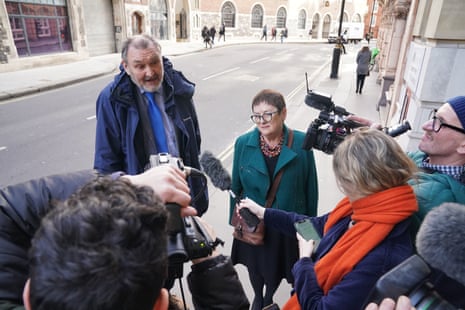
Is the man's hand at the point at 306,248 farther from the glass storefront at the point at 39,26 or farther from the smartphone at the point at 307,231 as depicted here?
the glass storefront at the point at 39,26

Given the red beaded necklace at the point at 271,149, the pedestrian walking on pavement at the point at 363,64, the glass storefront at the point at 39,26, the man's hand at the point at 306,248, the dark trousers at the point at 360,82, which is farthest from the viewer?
the glass storefront at the point at 39,26

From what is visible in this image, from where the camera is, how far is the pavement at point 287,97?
3973 mm

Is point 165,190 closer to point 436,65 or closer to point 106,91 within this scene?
point 106,91

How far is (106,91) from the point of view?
7.93ft

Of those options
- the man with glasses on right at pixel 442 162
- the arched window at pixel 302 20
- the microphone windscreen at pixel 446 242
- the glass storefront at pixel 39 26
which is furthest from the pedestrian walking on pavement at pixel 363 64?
the arched window at pixel 302 20

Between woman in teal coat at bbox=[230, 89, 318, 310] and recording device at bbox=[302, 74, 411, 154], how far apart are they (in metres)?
0.23

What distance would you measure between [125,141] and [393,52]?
977 cm

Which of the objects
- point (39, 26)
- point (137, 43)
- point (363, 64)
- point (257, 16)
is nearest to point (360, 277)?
point (137, 43)

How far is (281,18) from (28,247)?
4755cm

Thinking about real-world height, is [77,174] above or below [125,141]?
above

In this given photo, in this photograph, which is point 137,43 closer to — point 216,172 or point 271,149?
point 216,172

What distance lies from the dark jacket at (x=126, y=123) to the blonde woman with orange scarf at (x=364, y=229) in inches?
42.9

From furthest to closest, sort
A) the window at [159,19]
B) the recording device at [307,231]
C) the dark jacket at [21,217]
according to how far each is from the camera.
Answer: the window at [159,19] → the recording device at [307,231] → the dark jacket at [21,217]

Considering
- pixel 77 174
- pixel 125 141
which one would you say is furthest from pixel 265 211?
pixel 77 174
